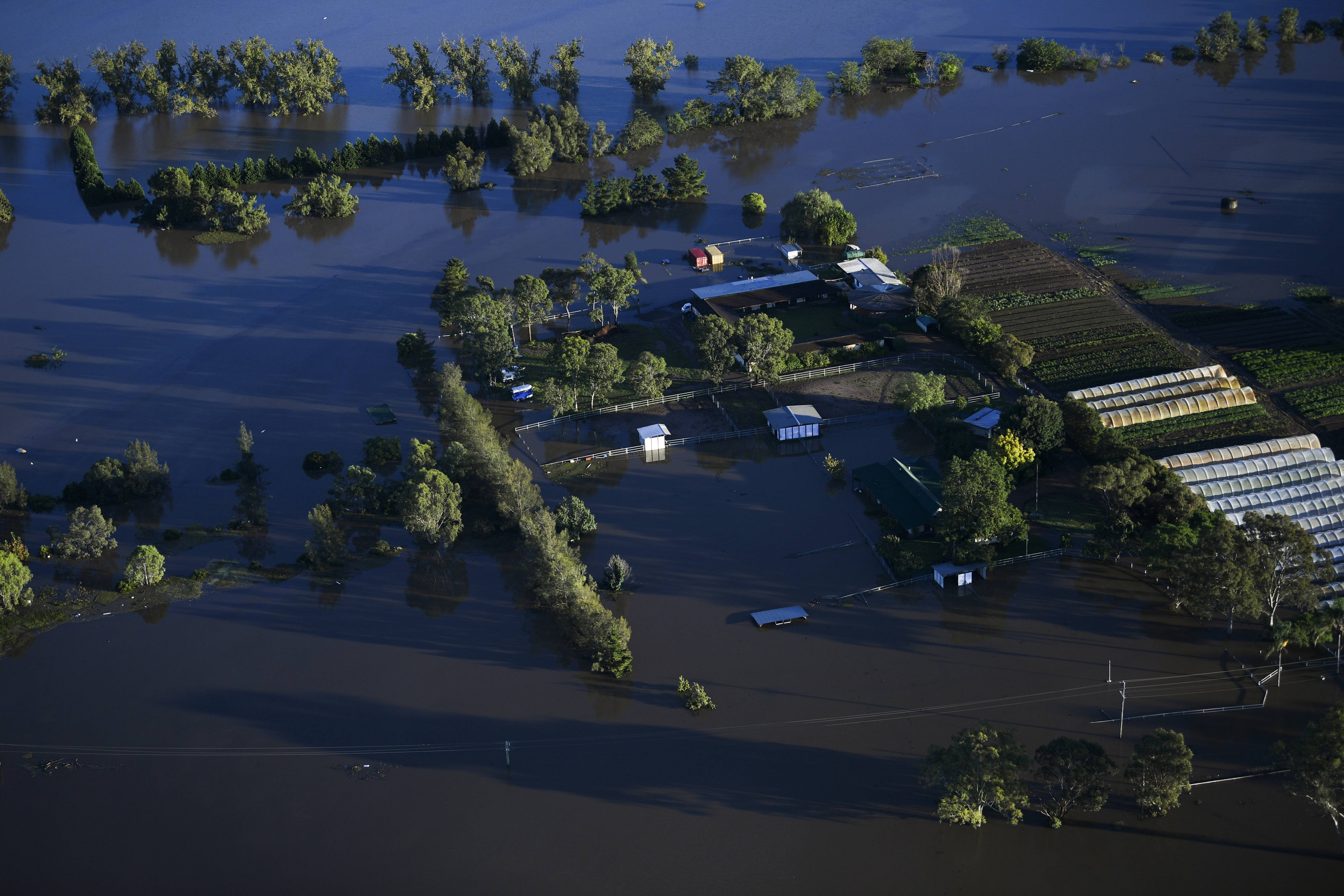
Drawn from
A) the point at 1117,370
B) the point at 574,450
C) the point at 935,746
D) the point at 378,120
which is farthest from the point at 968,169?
the point at 935,746

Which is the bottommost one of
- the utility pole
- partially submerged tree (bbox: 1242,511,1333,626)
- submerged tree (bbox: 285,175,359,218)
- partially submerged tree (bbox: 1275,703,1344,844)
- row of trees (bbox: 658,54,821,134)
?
the utility pole

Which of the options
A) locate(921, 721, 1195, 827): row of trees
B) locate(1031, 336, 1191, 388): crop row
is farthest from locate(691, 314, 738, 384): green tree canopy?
locate(921, 721, 1195, 827): row of trees

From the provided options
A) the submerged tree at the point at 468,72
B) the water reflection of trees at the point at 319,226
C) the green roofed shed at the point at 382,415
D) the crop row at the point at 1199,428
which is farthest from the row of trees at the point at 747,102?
the crop row at the point at 1199,428

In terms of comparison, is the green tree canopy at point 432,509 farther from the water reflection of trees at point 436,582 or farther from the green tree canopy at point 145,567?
the green tree canopy at point 145,567

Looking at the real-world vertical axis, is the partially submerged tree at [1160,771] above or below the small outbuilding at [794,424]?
below

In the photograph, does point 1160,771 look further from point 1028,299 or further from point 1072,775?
point 1028,299

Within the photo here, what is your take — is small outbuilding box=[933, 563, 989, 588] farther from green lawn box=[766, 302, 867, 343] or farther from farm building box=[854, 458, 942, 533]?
green lawn box=[766, 302, 867, 343]

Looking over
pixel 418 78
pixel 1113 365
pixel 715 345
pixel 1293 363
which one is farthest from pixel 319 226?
pixel 1293 363
